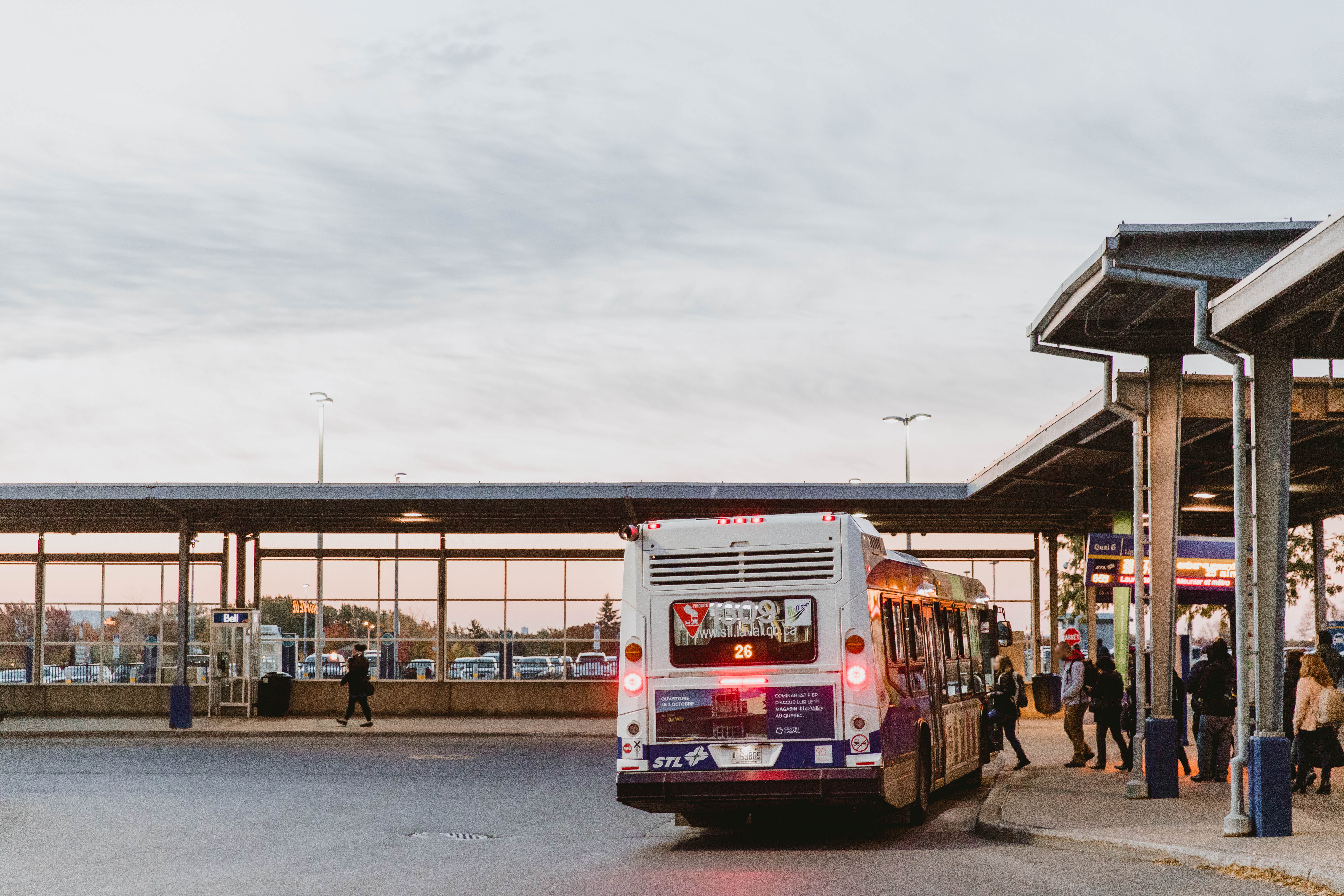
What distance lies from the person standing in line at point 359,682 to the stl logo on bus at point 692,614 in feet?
60.3

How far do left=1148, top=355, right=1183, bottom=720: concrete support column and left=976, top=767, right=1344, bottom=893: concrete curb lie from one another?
2605 millimetres

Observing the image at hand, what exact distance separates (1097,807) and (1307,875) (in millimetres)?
5268

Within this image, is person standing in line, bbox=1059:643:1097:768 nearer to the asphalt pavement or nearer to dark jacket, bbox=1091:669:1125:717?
dark jacket, bbox=1091:669:1125:717

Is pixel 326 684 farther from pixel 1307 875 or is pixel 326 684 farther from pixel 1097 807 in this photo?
pixel 1307 875

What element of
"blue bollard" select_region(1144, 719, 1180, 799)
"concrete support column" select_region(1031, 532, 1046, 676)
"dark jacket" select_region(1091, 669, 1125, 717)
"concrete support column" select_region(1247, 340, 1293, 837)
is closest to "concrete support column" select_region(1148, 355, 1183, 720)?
"blue bollard" select_region(1144, 719, 1180, 799)

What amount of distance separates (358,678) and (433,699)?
16.2ft

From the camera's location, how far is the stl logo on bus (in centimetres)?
1408

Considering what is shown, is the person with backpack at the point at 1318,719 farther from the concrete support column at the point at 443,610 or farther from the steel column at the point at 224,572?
the steel column at the point at 224,572

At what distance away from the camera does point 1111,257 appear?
14.2 metres

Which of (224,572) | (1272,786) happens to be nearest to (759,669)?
(1272,786)

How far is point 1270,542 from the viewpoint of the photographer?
1297 centimetres

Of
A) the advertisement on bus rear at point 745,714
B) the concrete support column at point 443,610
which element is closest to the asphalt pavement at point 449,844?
the advertisement on bus rear at point 745,714

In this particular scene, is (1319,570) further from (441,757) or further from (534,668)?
(441,757)

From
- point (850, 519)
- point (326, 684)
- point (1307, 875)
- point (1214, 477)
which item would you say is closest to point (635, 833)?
point (850, 519)
